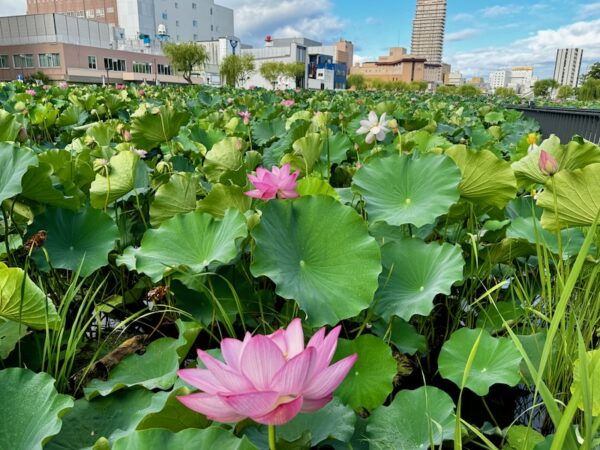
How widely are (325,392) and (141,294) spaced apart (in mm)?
986

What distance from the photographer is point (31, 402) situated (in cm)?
61

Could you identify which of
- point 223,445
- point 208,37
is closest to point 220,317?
point 223,445

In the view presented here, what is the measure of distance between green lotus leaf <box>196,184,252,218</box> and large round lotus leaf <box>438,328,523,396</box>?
56cm

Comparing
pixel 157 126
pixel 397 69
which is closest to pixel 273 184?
pixel 157 126

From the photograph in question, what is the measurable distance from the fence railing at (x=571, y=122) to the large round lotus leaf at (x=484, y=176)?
3.28m

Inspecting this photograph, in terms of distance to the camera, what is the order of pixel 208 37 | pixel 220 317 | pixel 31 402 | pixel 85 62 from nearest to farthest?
pixel 31 402, pixel 220 317, pixel 85 62, pixel 208 37

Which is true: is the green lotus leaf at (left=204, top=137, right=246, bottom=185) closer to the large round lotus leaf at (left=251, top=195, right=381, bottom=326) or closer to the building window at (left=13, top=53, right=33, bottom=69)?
the large round lotus leaf at (left=251, top=195, right=381, bottom=326)

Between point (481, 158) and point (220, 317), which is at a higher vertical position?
point (481, 158)

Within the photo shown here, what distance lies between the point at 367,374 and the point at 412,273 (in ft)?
0.86

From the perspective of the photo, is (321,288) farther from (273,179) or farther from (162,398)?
(162,398)

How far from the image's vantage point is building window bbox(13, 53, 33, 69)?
35.9 metres

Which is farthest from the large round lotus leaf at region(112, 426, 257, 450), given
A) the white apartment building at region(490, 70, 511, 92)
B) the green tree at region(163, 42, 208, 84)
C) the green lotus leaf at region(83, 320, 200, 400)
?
the white apartment building at region(490, 70, 511, 92)

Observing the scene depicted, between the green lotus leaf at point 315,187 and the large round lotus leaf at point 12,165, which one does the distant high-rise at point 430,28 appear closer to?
the green lotus leaf at point 315,187

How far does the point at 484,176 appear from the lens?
3.76 feet
